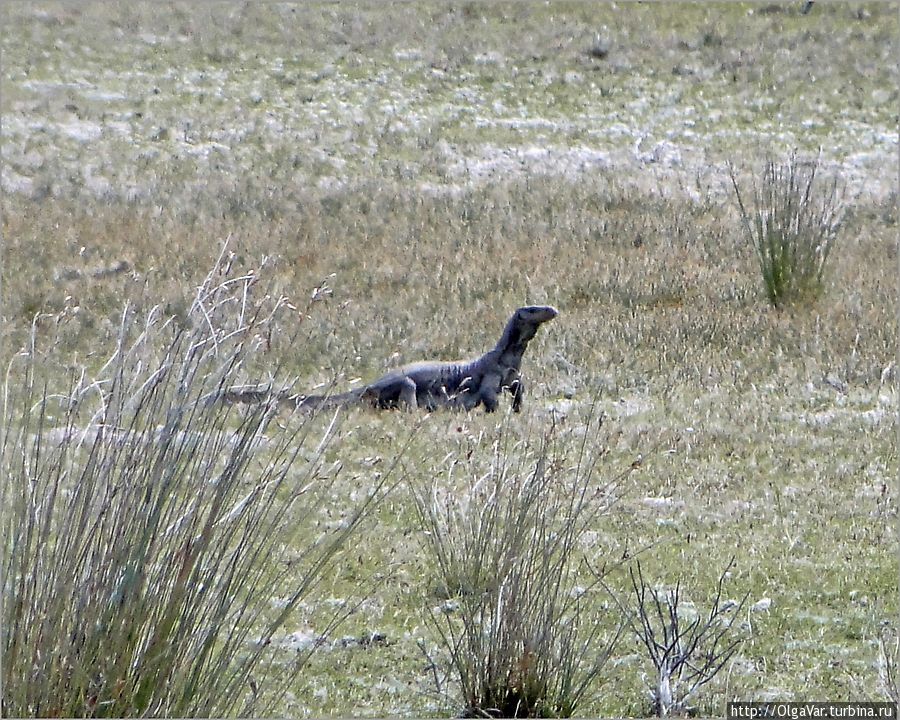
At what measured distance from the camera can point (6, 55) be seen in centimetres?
2139

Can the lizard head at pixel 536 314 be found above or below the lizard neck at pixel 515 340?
above

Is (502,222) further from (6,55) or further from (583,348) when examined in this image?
(6,55)

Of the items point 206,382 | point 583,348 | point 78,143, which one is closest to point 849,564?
point 206,382

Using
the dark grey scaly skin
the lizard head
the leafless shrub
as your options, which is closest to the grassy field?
the leafless shrub

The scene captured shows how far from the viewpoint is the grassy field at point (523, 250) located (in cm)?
582

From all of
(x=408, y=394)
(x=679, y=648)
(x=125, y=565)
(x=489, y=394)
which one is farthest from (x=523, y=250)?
(x=125, y=565)

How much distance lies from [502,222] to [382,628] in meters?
10.6

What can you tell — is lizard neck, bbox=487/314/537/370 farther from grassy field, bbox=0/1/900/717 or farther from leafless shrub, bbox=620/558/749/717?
leafless shrub, bbox=620/558/749/717

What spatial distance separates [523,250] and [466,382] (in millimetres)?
5591

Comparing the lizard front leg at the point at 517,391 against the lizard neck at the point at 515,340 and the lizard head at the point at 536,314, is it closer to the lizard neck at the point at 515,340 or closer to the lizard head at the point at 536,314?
the lizard neck at the point at 515,340

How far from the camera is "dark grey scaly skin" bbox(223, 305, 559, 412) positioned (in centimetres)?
925

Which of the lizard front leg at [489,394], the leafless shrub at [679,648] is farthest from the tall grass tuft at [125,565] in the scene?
the lizard front leg at [489,394]

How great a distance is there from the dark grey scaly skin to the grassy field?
0.24 meters

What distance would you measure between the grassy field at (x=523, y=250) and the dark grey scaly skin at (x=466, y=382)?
242mm
